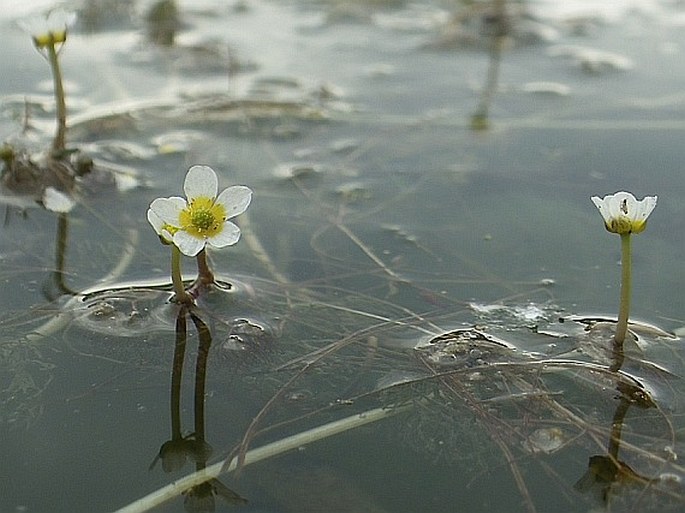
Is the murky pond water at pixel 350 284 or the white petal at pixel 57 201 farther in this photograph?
the white petal at pixel 57 201

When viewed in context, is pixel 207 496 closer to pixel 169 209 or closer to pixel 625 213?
pixel 169 209

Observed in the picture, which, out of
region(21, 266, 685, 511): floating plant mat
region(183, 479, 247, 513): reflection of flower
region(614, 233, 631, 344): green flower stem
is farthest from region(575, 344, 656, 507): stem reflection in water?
region(183, 479, 247, 513): reflection of flower

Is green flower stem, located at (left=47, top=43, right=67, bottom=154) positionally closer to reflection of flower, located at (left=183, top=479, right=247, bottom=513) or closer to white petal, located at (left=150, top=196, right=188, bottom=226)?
white petal, located at (left=150, top=196, right=188, bottom=226)

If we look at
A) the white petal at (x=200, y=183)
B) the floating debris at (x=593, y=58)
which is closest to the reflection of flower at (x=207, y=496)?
the white petal at (x=200, y=183)

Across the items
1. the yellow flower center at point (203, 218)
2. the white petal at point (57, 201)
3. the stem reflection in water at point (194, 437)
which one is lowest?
the stem reflection in water at point (194, 437)

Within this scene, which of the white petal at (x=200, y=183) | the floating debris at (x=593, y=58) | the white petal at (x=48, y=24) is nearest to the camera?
the white petal at (x=200, y=183)

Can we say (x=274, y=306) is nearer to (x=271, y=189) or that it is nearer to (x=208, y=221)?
(x=208, y=221)

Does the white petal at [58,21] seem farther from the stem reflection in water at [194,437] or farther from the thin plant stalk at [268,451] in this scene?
the thin plant stalk at [268,451]
